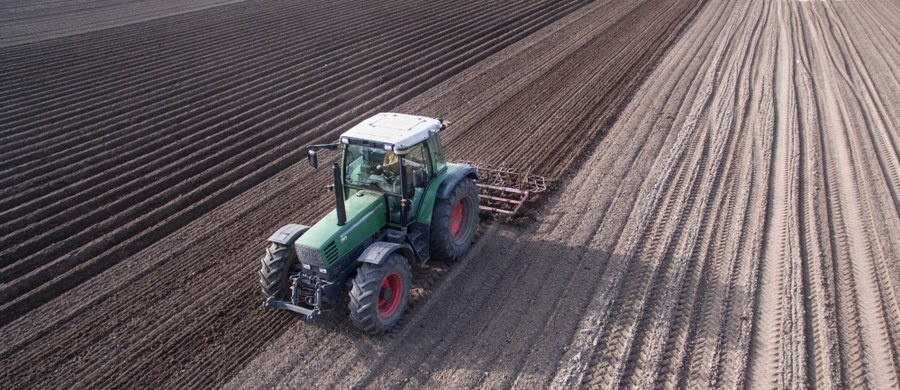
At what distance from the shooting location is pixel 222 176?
11469 mm

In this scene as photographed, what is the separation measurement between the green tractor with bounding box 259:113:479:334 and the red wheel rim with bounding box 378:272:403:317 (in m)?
0.01

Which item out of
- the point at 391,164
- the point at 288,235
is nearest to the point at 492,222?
the point at 391,164

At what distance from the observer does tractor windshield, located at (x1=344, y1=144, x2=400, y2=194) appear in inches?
292

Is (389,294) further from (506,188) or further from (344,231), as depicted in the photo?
(506,188)

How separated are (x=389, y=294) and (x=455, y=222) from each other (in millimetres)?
1925

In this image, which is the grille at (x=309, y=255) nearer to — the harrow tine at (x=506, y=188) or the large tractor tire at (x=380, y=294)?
the large tractor tire at (x=380, y=294)

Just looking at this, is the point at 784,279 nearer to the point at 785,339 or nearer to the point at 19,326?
the point at 785,339

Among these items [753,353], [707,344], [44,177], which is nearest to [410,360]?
[707,344]

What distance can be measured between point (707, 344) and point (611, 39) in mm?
15900

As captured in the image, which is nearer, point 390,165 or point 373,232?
point 373,232

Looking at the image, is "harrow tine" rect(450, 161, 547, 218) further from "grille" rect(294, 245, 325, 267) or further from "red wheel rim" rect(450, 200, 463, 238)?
"grille" rect(294, 245, 325, 267)

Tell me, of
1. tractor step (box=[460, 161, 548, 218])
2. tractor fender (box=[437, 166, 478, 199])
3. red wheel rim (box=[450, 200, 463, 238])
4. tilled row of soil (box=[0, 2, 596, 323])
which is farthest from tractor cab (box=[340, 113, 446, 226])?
tilled row of soil (box=[0, 2, 596, 323])

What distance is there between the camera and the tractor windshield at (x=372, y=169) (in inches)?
292

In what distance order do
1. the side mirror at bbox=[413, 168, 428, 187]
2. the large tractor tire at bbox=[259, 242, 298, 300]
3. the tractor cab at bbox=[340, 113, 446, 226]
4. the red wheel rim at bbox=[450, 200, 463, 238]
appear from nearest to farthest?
1. the large tractor tire at bbox=[259, 242, 298, 300]
2. the tractor cab at bbox=[340, 113, 446, 226]
3. the side mirror at bbox=[413, 168, 428, 187]
4. the red wheel rim at bbox=[450, 200, 463, 238]
